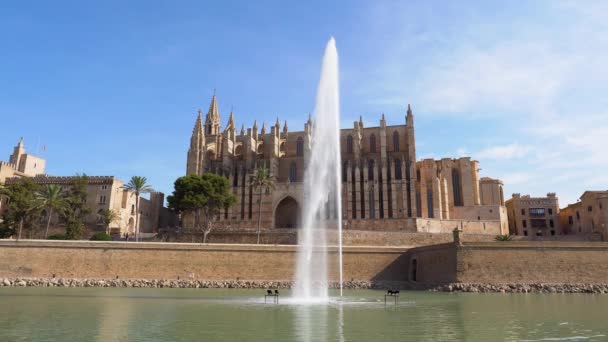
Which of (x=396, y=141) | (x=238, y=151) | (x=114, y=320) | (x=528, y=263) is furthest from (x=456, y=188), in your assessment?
(x=114, y=320)

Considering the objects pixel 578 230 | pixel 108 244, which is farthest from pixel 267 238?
pixel 578 230

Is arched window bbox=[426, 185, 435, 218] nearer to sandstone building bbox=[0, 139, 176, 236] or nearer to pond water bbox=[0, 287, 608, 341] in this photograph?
pond water bbox=[0, 287, 608, 341]

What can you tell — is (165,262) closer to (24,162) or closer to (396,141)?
(396,141)

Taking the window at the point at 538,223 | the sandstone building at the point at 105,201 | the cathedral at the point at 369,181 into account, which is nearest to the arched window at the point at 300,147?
the cathedral at the point at 369,181

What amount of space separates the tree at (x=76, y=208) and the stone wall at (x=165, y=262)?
366 inches

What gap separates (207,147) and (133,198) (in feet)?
40.1

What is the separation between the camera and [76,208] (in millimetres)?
53781

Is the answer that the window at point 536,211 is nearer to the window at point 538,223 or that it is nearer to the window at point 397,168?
the window at point 538,223

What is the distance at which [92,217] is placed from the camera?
56094 millimetres

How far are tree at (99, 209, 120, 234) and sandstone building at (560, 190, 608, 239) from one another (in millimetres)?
52449

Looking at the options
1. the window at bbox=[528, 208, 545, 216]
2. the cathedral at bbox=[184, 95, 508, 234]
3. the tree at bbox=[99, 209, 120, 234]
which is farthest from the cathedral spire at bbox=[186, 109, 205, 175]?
the window at bbox=[528, 208, 545, 216]

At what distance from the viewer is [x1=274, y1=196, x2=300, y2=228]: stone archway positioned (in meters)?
60.9

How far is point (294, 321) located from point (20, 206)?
3883 cm

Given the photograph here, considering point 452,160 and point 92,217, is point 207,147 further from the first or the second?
point 452,160
